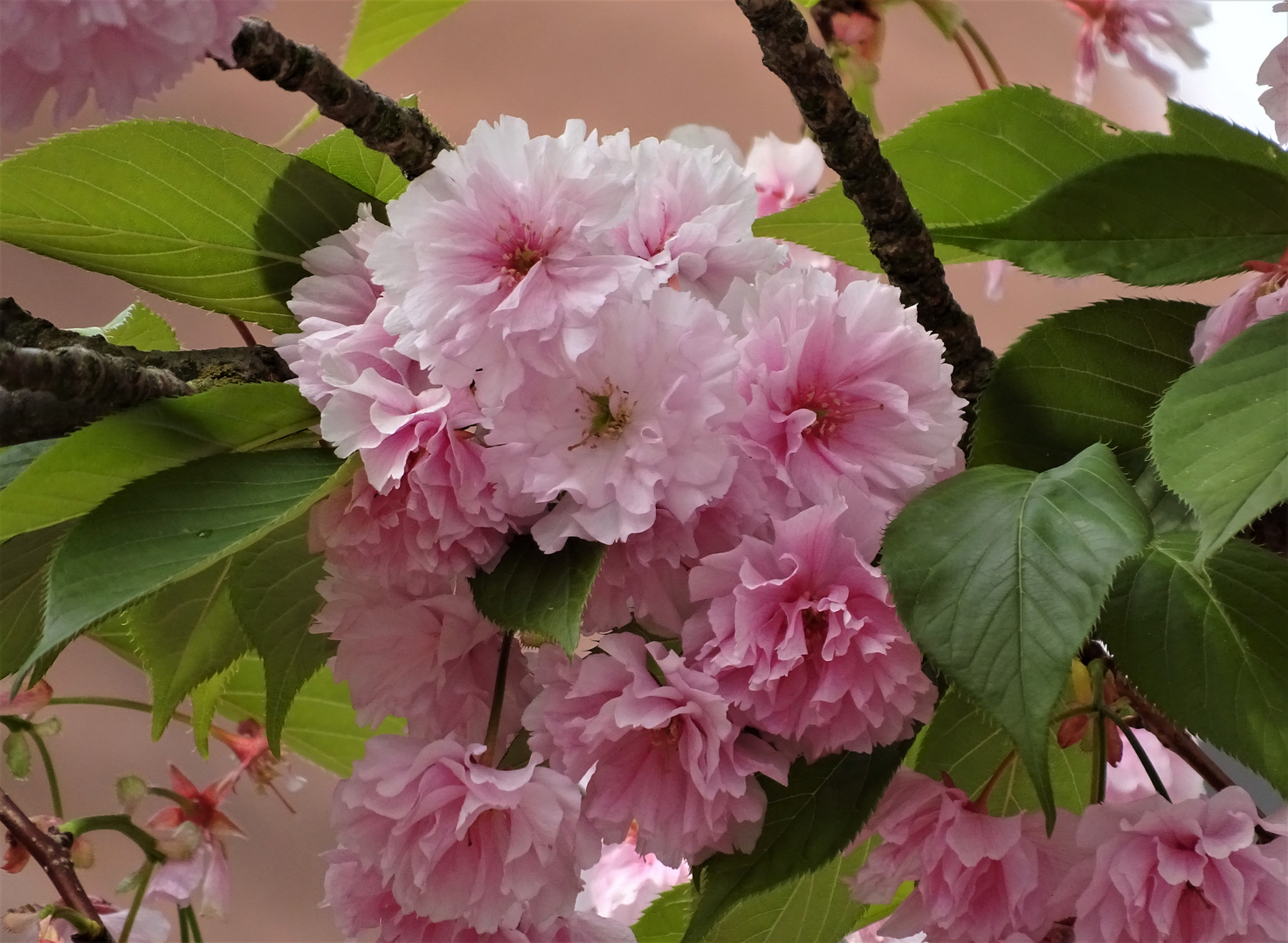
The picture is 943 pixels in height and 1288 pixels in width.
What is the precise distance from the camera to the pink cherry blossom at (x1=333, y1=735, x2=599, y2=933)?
0.22m

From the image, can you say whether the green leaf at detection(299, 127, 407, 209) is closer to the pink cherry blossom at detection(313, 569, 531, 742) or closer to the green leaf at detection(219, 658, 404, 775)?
the pink cherry blossom at detection(313, 569, 531, 742)

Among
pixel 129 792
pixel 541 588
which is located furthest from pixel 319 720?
pixel 541 588

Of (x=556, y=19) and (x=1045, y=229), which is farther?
(x=556, y=19)

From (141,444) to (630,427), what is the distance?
10cm

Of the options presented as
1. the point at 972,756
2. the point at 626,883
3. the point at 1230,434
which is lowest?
the point at 626,883

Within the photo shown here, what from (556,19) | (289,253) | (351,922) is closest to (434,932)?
(351,922)

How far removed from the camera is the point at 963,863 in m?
0.23

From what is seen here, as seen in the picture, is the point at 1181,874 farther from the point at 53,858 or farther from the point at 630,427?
the point at 53,858

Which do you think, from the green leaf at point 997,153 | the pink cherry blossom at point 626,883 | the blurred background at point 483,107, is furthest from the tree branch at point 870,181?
the blurred background at point 483,107

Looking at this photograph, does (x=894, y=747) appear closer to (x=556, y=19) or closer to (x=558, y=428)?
(x=558, y=428)

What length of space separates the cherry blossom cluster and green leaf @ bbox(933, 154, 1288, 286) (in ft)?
0.21

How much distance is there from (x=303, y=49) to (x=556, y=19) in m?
0.70

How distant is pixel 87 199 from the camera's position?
0.25 meters

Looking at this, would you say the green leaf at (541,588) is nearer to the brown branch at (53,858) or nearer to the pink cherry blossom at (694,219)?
the pink cherry blossom at (694,219)
